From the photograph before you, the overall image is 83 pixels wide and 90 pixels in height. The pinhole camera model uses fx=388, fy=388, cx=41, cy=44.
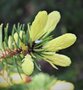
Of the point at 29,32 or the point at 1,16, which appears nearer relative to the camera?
the point at 29,32

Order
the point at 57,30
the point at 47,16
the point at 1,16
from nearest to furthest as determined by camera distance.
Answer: the point at 47,16
the point at 57,30
the point at 1,16

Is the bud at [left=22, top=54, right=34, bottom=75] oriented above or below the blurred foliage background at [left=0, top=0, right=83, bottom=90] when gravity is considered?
below

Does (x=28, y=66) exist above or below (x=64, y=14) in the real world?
below

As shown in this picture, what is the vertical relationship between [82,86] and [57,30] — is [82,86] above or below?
below

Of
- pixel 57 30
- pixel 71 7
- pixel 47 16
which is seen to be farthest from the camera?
pixel 71 7

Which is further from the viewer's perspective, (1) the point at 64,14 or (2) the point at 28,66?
(1) the point at 64,14

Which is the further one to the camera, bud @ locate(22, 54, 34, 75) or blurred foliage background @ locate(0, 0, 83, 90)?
blurred foliage background @ locate(0, 0, 83, 90)

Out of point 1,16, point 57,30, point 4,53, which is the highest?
point 1,16

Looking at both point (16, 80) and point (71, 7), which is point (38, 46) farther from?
point (71, 7)

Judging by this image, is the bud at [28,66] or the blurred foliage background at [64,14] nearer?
the bud at [28,66]

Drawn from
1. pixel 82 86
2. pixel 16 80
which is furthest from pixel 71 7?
pixel 16 80

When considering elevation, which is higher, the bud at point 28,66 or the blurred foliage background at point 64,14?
the blurred foliage background at point 64,14
